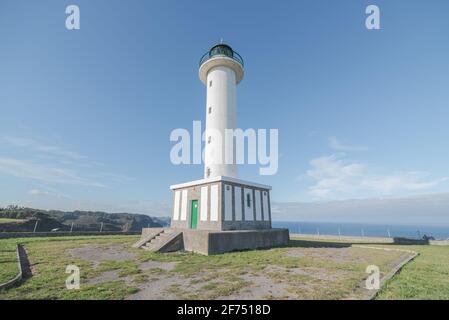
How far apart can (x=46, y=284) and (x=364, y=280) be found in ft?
29.1

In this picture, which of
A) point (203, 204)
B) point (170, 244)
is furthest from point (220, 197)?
point (170, 244)

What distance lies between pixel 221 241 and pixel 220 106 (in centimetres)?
938

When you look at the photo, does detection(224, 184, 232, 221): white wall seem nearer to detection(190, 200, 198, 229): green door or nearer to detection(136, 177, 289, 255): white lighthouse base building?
detection(136, 177, 289, 255): white lighthouse base building

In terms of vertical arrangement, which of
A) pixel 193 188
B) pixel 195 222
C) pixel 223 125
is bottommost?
pixel 195 222

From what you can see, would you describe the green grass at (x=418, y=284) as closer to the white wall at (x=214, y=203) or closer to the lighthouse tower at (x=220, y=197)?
the lighthouse tower at (x=220, y=197)

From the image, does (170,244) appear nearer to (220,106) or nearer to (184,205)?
(184,205)

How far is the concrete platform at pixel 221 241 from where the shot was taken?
11.1 m

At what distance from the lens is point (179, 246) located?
1255 cm

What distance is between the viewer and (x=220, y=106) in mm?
16203

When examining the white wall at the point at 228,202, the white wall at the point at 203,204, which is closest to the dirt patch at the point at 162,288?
the white wall at the point at 228,202

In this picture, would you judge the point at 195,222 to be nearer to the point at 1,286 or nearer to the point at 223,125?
the point at 223,125

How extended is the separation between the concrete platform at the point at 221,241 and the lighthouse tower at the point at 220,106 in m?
4.14
